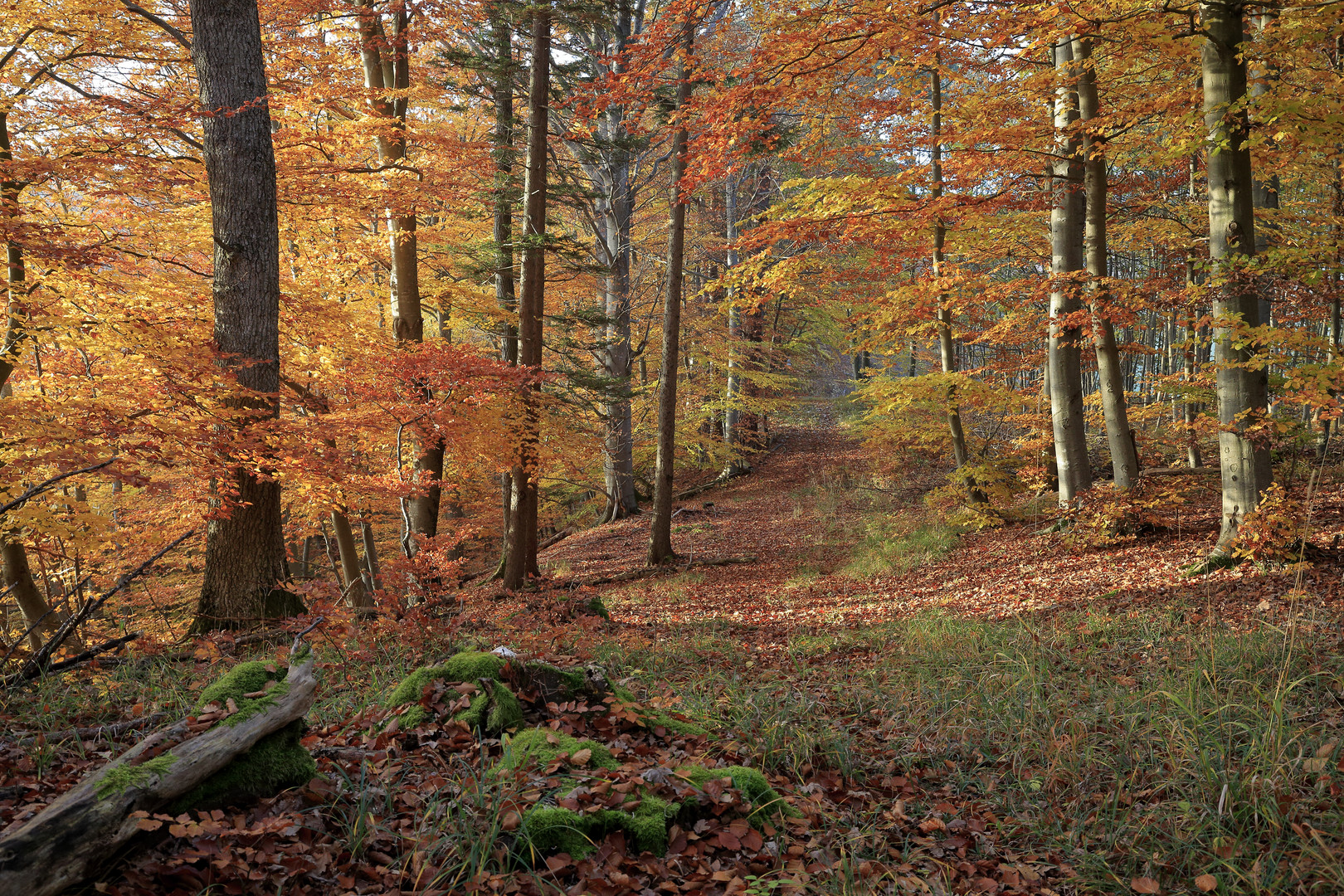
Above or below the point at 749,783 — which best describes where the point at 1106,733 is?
below

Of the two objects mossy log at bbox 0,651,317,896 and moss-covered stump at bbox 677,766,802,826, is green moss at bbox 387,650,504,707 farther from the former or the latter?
moss-covered stump at bbox 677,766,802,826

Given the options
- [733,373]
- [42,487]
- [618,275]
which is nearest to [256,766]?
[42,487]

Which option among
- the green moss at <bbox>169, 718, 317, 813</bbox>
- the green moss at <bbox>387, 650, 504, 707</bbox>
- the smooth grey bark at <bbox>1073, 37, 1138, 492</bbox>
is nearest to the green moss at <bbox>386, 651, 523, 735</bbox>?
the green moss at <bbox>387, 650, 504, 707</bbox>

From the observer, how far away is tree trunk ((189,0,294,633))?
6852 millimetres

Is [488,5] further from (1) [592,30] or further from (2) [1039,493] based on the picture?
(2) [1039,493]

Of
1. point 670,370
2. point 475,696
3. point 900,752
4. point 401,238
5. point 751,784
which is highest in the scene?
point 401,238

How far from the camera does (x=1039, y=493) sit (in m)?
13.1

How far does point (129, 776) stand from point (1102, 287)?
10.8m

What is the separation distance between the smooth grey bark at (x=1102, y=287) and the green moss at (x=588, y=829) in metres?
9.10

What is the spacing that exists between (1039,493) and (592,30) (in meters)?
13.8

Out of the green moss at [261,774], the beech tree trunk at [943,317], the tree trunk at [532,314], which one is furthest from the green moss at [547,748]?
the beech tree trunk at [943,317]

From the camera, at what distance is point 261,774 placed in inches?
112

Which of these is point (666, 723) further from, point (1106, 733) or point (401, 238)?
point (401, 238)

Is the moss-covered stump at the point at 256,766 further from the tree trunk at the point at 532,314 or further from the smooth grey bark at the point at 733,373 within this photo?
the smooth grey bark at the point at 733,373
